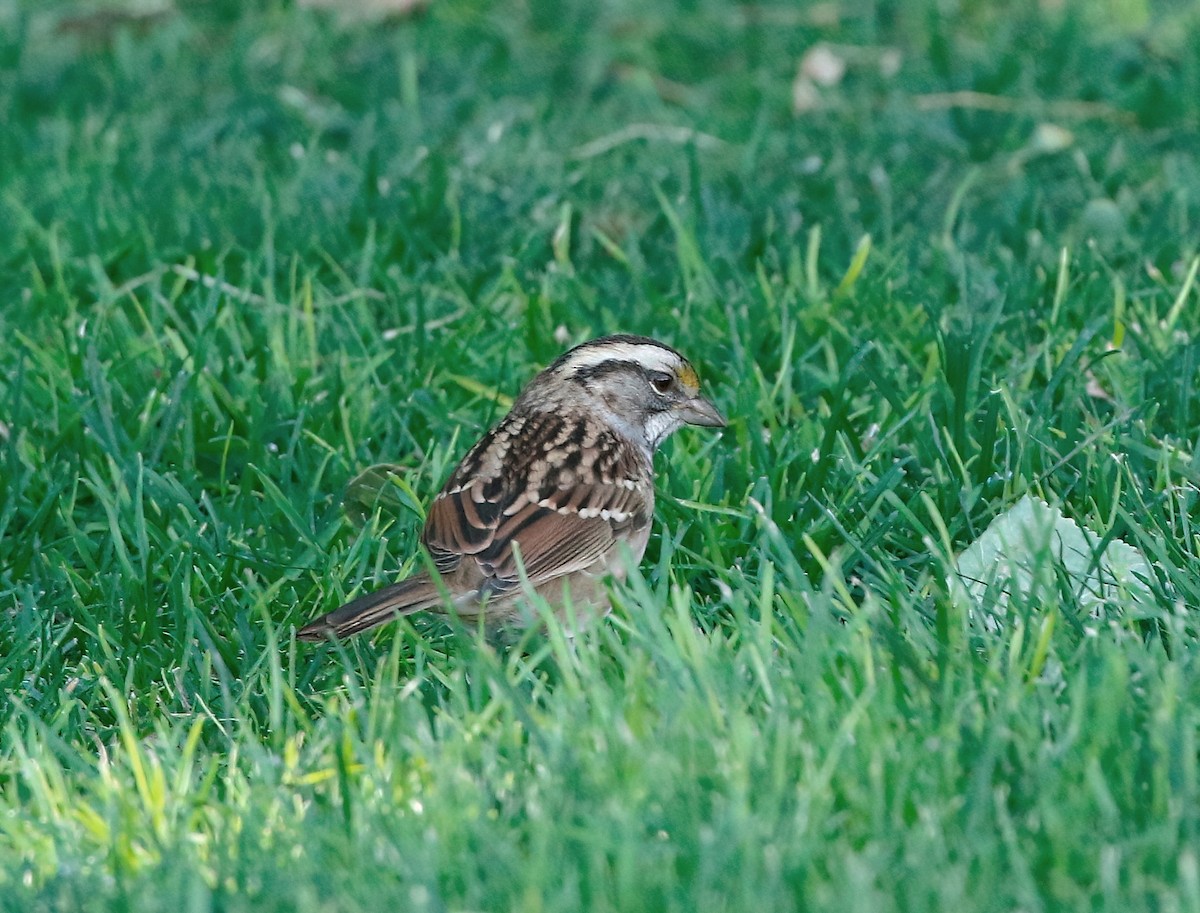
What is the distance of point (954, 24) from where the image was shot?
30.7 ft

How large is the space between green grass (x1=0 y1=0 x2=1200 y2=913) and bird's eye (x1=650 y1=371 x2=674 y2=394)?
22 centimetres

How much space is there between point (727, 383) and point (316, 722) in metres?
1.98

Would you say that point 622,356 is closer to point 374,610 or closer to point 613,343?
point 613,343

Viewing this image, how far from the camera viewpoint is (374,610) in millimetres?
3887

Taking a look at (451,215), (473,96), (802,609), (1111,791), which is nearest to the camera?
(1111,791)

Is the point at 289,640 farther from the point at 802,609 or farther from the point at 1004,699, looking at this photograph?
the point at 1004,699

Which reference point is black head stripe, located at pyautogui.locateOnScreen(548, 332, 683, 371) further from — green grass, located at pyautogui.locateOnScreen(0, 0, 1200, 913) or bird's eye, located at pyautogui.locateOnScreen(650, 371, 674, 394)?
green grass, located at pyautogui.locateOnScreen(0, 0, 1200, 913)

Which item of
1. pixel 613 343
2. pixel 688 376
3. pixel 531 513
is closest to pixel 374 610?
pixel 531 513

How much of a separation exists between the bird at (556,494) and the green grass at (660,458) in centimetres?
13

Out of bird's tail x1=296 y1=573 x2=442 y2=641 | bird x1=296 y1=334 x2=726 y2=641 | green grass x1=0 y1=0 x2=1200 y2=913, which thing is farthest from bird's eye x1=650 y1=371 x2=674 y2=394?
bird's tail x1=296 y1=573 x2=442 y2=641

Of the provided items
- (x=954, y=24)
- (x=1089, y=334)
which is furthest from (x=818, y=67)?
(x=1089, y=334)

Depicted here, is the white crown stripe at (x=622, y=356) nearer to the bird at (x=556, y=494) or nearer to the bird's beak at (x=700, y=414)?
the bird at (x=556, y=494)

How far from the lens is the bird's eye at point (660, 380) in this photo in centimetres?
480

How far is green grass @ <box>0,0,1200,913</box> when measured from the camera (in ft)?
9.57
